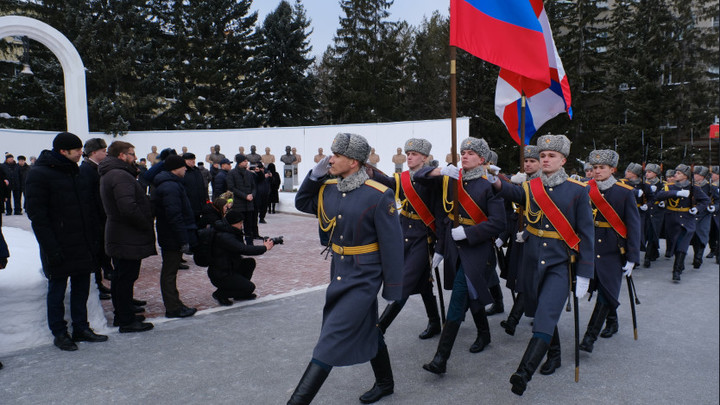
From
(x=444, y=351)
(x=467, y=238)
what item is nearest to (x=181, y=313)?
(x=444, y=351)

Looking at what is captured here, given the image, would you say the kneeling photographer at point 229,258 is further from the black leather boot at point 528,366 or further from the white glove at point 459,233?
the black leather boot at point 528,366

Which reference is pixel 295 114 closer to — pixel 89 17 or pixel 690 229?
pixel 89 17

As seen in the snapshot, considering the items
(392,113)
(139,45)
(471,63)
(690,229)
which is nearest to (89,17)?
(139,45)

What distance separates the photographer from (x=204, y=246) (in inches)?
262

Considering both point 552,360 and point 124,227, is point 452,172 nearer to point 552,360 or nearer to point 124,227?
point 552,360

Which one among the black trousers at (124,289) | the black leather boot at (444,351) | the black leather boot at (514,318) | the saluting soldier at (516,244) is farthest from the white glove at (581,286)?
the black trousers at (124,289)

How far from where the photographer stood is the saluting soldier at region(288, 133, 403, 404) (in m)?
3.58

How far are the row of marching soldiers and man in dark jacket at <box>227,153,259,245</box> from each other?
23.3ft

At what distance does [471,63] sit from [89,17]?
2651 cm

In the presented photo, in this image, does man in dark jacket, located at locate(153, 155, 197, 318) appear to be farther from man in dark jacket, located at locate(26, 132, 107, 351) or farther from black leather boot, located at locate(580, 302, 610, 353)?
black leather boot, located at locate(580, 302, 610, 353)

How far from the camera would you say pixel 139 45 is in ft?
122

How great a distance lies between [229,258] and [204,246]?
35 centimetres

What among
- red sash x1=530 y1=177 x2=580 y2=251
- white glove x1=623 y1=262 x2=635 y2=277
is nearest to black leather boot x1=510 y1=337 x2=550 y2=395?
red sash x1=530 y1=177 x2=580 y2=251

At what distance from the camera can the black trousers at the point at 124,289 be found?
5.77m
